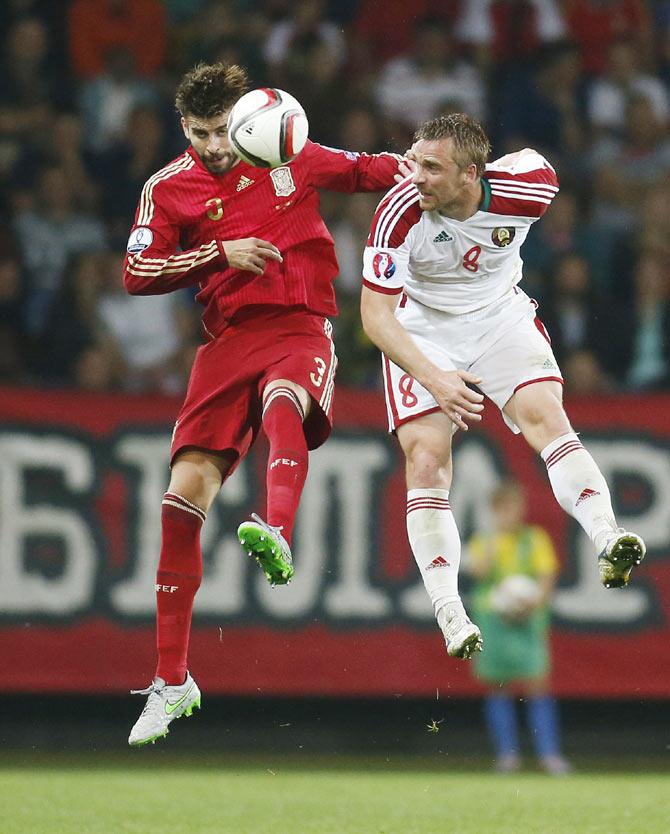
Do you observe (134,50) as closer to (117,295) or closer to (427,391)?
(117,295)

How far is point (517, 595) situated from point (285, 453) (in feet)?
13.6

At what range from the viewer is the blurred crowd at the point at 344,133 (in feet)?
37.4

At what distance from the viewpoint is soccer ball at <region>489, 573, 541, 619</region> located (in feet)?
35.2

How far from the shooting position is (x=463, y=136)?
23.2ft

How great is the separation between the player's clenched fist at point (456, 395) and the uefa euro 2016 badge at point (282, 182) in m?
1.17

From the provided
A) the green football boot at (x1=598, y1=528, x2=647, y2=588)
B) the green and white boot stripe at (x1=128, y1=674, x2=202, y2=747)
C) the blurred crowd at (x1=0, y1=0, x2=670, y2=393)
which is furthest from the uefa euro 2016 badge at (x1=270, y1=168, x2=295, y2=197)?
the blurred crowd at (x1=0, y1=0, x2=670, y2=393)

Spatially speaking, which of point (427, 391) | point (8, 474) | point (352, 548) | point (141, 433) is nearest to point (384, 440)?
point (352, 548)

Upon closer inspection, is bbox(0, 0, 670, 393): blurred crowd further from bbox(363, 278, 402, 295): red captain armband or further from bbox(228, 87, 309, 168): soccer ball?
bbox(228, 87, 309, 168): soccer ball

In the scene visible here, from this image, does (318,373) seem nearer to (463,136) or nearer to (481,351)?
(481,351)

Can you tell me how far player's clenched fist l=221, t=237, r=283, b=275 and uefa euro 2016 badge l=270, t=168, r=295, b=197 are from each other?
448 millimetres

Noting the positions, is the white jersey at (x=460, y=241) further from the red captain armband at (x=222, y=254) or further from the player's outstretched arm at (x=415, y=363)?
the red captain armband at (x=222, y=254)

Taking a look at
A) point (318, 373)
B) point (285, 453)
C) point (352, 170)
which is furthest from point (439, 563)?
point (352, 170)

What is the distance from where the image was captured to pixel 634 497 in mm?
10781

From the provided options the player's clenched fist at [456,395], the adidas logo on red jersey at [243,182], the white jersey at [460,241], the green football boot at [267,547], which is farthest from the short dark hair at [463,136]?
the green football boot at [267,547]
